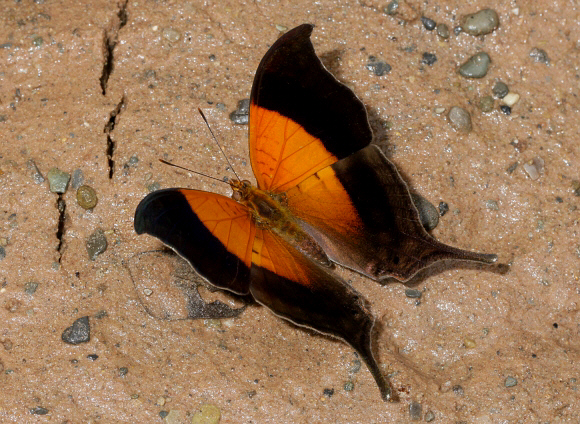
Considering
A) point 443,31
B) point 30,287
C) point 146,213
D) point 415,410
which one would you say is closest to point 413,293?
point 415,410

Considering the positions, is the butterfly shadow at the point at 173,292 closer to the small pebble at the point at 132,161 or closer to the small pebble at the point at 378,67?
the small pebble at the point at 132,161

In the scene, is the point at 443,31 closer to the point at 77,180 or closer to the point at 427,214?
the point at 427,214

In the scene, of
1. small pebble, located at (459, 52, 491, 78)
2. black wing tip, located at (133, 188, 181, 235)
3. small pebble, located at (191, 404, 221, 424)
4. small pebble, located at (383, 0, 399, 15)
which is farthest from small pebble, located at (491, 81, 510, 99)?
small pebble, located at (191, 404, 221, 424)

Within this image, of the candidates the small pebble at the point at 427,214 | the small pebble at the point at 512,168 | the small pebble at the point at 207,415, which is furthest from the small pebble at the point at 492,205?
the small pebble at the point at 207,415

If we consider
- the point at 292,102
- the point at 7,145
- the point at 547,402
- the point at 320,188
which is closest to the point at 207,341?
the point at 320,188

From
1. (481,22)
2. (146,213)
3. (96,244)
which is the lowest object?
(96,244)

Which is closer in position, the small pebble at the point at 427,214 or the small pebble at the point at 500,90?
the small pebble at the point at 427,214
